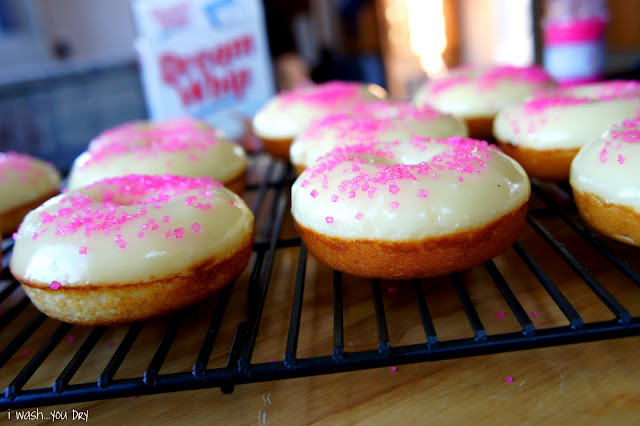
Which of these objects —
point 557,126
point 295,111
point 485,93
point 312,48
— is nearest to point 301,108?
point 295,111

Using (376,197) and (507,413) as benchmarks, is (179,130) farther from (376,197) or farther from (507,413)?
(507,413)

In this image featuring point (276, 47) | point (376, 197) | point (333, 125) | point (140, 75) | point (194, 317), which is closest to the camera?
point (376, 197)

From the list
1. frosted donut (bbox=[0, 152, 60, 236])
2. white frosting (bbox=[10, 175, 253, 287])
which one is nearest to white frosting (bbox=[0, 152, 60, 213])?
frosted donut (bbox=[0, 152, 60, 236])

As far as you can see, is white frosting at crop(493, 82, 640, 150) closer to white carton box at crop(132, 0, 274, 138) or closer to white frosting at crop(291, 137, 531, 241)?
white frosting at crop(291, 137, 531, 241)

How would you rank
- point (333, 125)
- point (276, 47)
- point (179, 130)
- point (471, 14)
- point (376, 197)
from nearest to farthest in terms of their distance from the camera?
Result: point (376, 197)
point (333, 125)
point (179, 130)
point (276, 47)
point (471, 14)

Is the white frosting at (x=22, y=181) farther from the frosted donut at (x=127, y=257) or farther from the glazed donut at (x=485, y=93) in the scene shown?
the glazed donut at (x=485, y=93)

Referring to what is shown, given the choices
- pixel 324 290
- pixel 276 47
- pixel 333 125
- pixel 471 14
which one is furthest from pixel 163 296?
pixel 471 14

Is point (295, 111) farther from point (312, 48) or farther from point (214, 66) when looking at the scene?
point (312, 48)
